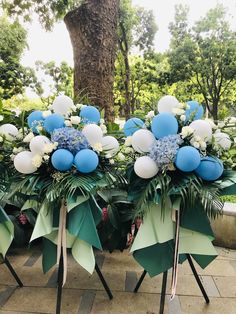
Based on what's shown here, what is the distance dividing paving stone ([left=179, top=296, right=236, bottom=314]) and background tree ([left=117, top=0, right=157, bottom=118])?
8471 millimetres

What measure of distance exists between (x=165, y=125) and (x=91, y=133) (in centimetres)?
42

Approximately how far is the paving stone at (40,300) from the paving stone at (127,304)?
0.16m

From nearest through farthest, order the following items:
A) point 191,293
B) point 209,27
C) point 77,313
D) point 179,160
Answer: point 179,160 < point 77,313 < point 191,293 < point 209,27

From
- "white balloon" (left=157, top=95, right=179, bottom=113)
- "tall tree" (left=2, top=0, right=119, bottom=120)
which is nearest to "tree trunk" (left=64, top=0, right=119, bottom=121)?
"tall tree" (left=2, top=0, right=119, bottom=120)

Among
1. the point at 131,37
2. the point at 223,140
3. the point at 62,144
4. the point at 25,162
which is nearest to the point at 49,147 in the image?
the point at 62,144

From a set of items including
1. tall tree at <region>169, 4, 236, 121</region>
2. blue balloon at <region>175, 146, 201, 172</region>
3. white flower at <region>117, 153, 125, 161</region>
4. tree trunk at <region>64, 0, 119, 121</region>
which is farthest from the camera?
tall tree at <region>169, 4, 236, 121</region>

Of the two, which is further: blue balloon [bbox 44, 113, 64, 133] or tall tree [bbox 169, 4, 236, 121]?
tall tree [bbox 169, 4, 236, 121]

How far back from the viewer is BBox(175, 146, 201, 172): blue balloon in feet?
4.81

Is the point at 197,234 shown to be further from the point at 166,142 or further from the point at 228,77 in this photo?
the point at 228,77

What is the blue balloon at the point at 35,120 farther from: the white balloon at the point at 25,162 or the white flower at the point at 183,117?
the white flower at the point at 183,117

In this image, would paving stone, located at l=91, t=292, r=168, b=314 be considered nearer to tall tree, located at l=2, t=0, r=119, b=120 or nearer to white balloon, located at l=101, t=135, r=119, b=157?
white balloon, located at l=101, t=135, r=119, b=157

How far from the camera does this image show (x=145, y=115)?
6.01 feet

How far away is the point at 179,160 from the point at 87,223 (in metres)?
0.66

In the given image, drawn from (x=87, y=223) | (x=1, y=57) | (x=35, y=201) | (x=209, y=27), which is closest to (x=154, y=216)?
(x=87, y=223)
